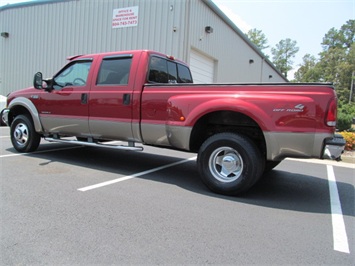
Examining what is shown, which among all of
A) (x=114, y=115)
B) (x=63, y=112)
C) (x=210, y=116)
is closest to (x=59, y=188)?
(x=114, y=115)

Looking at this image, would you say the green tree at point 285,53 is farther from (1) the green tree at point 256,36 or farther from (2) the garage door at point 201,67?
(2) the garage door at point 201,67

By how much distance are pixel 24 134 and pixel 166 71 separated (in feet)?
11.1

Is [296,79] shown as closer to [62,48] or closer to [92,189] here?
[62,48]

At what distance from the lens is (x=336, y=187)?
5.17m

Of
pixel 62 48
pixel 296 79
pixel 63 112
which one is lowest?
pixel 63 112

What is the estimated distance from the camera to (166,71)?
569 cm

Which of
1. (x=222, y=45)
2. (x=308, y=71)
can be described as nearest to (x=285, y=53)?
(x=308, y=71)

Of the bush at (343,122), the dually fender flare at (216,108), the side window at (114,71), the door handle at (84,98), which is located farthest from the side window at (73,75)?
the bush at (343,122)

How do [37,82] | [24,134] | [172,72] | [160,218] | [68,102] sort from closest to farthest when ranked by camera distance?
[160,218]
[68,102]
[172,72]
[37,82]
[24,134]

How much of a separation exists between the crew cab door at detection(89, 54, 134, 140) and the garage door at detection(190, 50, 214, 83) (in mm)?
7954

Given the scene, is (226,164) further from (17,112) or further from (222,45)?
(222,45)

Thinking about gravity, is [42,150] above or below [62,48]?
below

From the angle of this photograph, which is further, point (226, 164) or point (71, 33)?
point (71, 33)

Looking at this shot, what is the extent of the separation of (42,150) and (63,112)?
1.63 m
